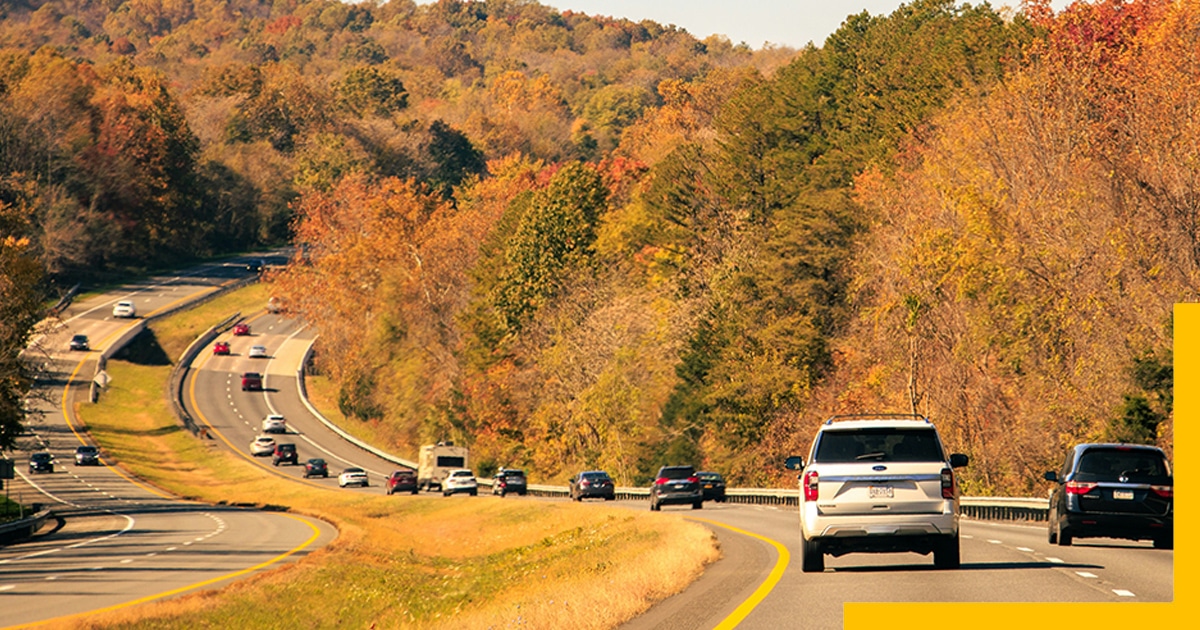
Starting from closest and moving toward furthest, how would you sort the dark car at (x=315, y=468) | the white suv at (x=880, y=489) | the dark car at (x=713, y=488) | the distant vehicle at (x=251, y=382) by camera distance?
the white suv at (x=880, y=489) < the dark car at (x=713, y=488) < the dark car at (x=315, y=468) < the distant vehicle at (x=251, y=382)

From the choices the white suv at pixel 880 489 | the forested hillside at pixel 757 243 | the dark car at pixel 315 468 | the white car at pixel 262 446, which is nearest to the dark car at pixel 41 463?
the white car at pixel 262 446

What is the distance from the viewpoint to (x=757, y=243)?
80688 millimetres

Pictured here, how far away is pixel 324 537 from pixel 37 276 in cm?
1881

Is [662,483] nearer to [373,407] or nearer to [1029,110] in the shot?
[1029,110]

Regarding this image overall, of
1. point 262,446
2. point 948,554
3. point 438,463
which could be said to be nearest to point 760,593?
point 948,554

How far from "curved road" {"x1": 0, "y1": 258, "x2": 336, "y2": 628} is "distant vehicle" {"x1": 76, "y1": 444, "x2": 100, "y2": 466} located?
641mm

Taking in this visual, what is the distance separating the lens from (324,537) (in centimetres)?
5353

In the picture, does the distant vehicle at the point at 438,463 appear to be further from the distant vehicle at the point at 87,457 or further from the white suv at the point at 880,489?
the white suv at the point at 880,489

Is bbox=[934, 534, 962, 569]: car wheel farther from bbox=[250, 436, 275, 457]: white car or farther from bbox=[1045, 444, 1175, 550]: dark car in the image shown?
bbox=[250, 436, 275, 457]: white car

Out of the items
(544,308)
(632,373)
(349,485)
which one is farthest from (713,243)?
(349,485)

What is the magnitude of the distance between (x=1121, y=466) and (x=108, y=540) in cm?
3690

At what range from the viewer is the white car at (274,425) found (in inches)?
4094

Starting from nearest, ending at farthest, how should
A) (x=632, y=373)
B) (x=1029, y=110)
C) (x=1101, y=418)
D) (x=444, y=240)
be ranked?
(x=1101, y=418), (x=1029, y=110), (x=632, y=373), (x=444, y=240)

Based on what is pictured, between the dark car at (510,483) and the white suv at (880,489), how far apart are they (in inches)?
2125
